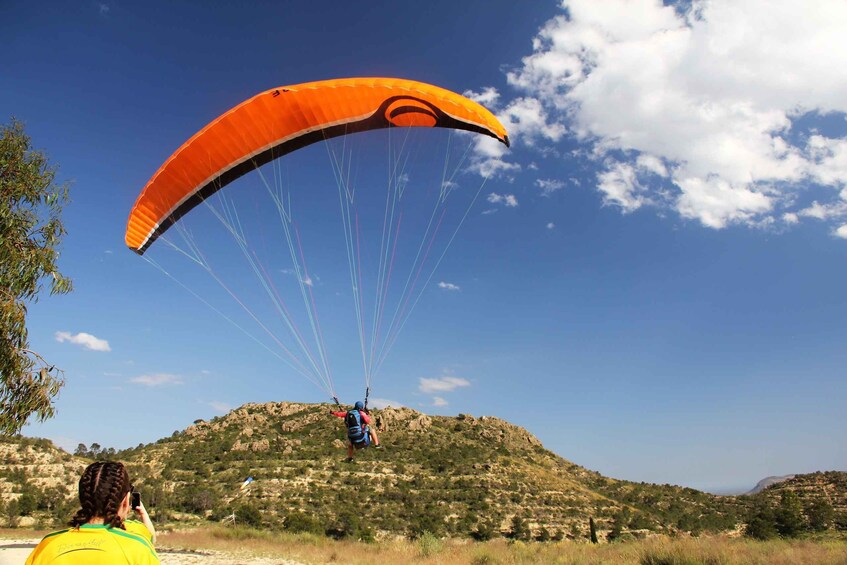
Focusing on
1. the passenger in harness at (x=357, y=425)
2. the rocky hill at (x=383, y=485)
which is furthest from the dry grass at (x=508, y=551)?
the rocky hill at (x=383, y=485)

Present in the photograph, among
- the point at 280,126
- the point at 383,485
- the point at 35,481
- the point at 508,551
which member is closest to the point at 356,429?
the point at 280,126

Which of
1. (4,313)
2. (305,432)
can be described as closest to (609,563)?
(4,313)

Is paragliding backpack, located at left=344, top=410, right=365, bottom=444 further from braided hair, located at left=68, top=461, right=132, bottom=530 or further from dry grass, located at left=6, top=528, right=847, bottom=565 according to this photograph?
braided hair, located at left=68, top=461, right=132, bottom=530

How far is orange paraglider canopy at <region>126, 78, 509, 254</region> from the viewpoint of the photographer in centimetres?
1156

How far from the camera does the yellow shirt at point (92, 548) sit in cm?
215

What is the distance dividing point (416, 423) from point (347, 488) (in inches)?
767

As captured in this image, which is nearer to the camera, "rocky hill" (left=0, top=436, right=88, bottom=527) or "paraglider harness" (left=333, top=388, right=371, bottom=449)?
"paraglider harness" (left=333, top=388, right=371, bottom=449)

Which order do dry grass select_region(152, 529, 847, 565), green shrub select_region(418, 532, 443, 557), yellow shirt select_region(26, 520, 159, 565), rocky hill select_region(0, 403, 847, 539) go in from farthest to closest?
rocky hill select_region(0, 403, 847, 539), green shrub select_region(418, 532, 443, 557), dry grass select_region(152, 529, 847, 565), yellow shirt select_region(26, 520, 159, 565)

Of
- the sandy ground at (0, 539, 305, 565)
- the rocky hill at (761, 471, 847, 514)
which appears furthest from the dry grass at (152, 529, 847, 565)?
the rocky hill at (761, 471, 847, 514)

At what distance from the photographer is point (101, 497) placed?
230cm

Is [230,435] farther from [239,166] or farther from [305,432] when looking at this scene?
[239,166]

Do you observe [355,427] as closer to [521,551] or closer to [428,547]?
[428,547]

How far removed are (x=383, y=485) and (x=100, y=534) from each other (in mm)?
35952

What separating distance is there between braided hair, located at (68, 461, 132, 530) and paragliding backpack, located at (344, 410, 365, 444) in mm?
9237
